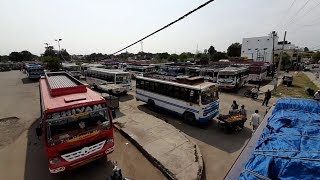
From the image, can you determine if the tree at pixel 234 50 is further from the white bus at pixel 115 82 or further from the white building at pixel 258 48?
the white bus at pixel 115 82

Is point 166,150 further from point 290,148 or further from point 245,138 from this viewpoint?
point 290,148

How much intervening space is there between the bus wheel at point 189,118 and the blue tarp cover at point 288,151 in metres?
7.72

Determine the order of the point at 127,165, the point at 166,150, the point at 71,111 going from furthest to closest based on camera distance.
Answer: the point at 166,150 → the point at 127,165 → the point at 71,111

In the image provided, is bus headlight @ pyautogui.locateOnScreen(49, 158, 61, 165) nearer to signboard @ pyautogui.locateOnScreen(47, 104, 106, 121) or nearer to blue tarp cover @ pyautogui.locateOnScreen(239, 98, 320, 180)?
signboard @ pyautogui.locateOnScreen(47, 104, 106, 121)

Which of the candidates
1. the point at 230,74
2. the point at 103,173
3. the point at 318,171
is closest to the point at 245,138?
the point at 103,173

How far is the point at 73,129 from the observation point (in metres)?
8.01

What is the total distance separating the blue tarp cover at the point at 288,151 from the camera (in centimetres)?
377

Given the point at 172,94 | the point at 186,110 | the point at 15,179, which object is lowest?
the point at 15,179

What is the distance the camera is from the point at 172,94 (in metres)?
15.7

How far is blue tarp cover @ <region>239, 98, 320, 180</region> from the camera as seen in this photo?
149 inches

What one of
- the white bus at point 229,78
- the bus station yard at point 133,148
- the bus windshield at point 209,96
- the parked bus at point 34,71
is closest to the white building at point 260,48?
the white bus at point 229,78

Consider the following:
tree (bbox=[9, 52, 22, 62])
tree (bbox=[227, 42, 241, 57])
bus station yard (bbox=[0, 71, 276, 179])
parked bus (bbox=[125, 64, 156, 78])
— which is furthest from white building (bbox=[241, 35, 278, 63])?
tree (bbox=[9, 52, 22, 62])

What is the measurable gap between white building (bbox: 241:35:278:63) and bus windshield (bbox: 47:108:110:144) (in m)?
89.3

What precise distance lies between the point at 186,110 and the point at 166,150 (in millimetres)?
4833
